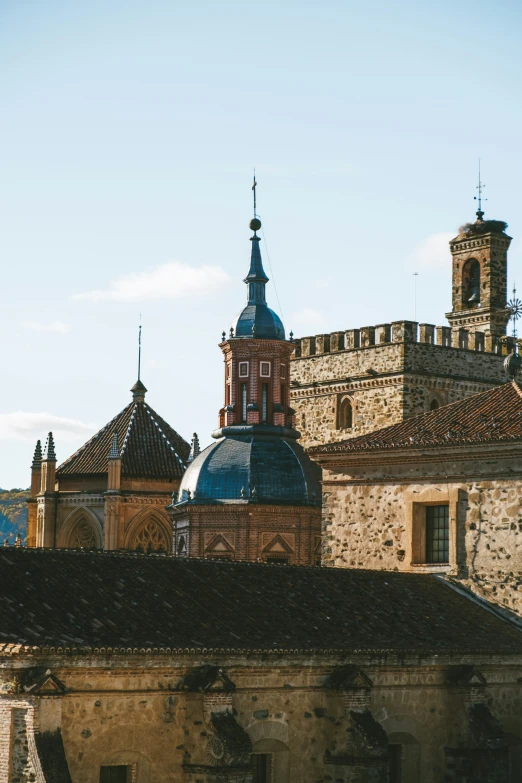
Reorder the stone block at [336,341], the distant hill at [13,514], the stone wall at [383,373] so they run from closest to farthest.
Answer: the stone wall at [383,373] < the stone block at [336,341] < the distant hill at [13,514]

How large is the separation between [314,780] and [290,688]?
1931mm

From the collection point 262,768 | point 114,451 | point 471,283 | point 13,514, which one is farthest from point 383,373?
point 13,514

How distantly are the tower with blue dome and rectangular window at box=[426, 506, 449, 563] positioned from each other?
15.3 m

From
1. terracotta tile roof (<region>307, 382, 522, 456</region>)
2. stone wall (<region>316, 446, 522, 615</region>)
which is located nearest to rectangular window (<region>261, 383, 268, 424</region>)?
terracotta tile roof (<region>307, 382, 522, 456</region>)

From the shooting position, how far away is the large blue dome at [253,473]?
2057 inches

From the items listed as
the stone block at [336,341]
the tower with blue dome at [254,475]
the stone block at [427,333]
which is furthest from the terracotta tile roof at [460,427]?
the stone block at [336,341]

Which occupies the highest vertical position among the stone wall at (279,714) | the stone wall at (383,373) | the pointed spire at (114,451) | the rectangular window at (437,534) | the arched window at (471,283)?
the arched window at (471,283)

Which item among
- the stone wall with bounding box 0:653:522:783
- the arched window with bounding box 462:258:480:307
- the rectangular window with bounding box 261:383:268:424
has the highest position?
the arched window with bounding box 462:258:480:307

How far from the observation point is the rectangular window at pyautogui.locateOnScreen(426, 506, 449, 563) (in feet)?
117

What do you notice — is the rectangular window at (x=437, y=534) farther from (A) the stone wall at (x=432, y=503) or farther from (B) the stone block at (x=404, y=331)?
(B) the stone block at (x=404, y=331)

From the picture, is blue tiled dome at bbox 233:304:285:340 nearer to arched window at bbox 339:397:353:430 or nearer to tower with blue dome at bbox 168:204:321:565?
tower with blue dome at bbox 168:204:321:565

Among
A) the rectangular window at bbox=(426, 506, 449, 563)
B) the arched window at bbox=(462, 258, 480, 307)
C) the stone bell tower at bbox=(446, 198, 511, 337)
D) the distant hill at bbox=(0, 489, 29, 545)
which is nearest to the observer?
the rectangular window at bbox=(426, 506, 449, 563)

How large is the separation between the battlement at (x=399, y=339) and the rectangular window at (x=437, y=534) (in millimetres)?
23574

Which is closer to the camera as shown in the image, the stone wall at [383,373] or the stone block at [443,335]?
the stone wall at [383,373]
